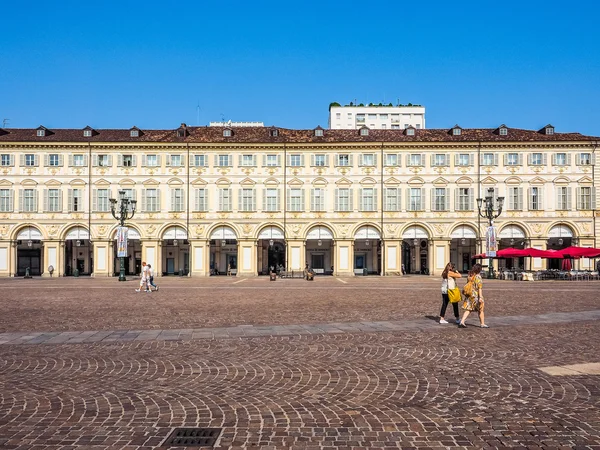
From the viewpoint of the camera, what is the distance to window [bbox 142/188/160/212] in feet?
164

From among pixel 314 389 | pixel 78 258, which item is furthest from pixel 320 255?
pixel 314 389

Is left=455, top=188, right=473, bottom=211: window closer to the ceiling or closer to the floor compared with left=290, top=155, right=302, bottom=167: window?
closer to the floor

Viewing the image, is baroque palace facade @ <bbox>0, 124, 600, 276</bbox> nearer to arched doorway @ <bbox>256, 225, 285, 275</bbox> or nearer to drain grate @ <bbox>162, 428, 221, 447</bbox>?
arched doorway @ <bbox>256, 225, 285, 275</bbox>

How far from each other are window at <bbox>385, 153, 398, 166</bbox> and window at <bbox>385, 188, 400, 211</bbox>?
2.37m

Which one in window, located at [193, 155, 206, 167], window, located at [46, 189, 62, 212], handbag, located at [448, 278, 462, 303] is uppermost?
window, located at [193, 155, 206, 167]

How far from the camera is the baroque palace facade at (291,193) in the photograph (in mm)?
49031

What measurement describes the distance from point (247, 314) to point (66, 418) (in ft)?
32.4

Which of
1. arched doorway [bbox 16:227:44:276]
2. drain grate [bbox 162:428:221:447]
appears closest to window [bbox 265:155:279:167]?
arched doorway [bbox 16:227:44:276]

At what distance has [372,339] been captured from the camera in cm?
1099

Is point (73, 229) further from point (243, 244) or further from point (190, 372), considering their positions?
point (190, 372)

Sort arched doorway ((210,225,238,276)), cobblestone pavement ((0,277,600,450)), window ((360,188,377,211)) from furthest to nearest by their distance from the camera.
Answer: arched doorway ((210,225,238,276)) < window ((360,188,377,211)) < cobblestone pavement ((0,277,600,450))

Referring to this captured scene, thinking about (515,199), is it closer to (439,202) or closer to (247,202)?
(439,202)

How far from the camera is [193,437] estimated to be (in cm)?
525

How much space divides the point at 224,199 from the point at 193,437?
148ft
